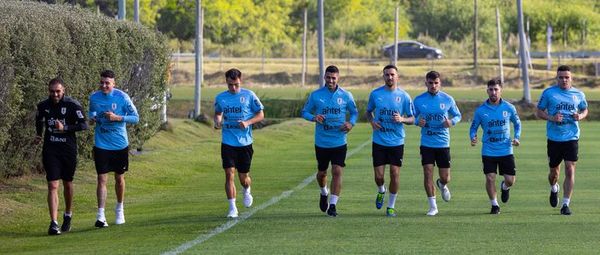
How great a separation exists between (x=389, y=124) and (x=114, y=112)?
3510mm

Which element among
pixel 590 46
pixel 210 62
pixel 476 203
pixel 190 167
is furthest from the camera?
pixel 590 46

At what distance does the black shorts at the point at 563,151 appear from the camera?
66.7 ft

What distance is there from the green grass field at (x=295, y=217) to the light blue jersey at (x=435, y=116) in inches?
38.3

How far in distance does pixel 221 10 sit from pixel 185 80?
7.06 m

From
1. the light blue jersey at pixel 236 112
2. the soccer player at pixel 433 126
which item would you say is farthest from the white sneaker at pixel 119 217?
the soccer player at pixel 433 126

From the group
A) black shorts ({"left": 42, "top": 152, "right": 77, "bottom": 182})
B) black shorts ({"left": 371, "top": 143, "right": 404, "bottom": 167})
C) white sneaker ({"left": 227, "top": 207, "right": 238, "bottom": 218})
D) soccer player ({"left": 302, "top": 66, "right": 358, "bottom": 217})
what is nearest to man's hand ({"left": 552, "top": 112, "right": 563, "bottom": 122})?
black shorts ({"left": 371, "top": 143, "right": 404, "bottom": 167})

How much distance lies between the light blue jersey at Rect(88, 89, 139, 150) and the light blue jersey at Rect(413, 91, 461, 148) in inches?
146

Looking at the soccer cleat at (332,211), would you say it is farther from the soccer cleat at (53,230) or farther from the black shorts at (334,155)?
the soccer cleat at (53,230)

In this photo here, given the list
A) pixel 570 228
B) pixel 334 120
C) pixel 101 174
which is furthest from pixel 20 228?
pixel 570 228

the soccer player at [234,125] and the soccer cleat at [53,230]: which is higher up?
the soccer player at [234,125]

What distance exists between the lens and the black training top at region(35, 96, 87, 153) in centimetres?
1850

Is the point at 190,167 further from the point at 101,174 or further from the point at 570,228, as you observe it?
the point at 570,228

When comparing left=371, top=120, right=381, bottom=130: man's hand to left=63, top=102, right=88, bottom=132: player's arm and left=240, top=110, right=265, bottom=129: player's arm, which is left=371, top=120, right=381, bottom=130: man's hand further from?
left=63, top=102, right=88, bottom=132: player's arm

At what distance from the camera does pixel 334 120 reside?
1955cm
